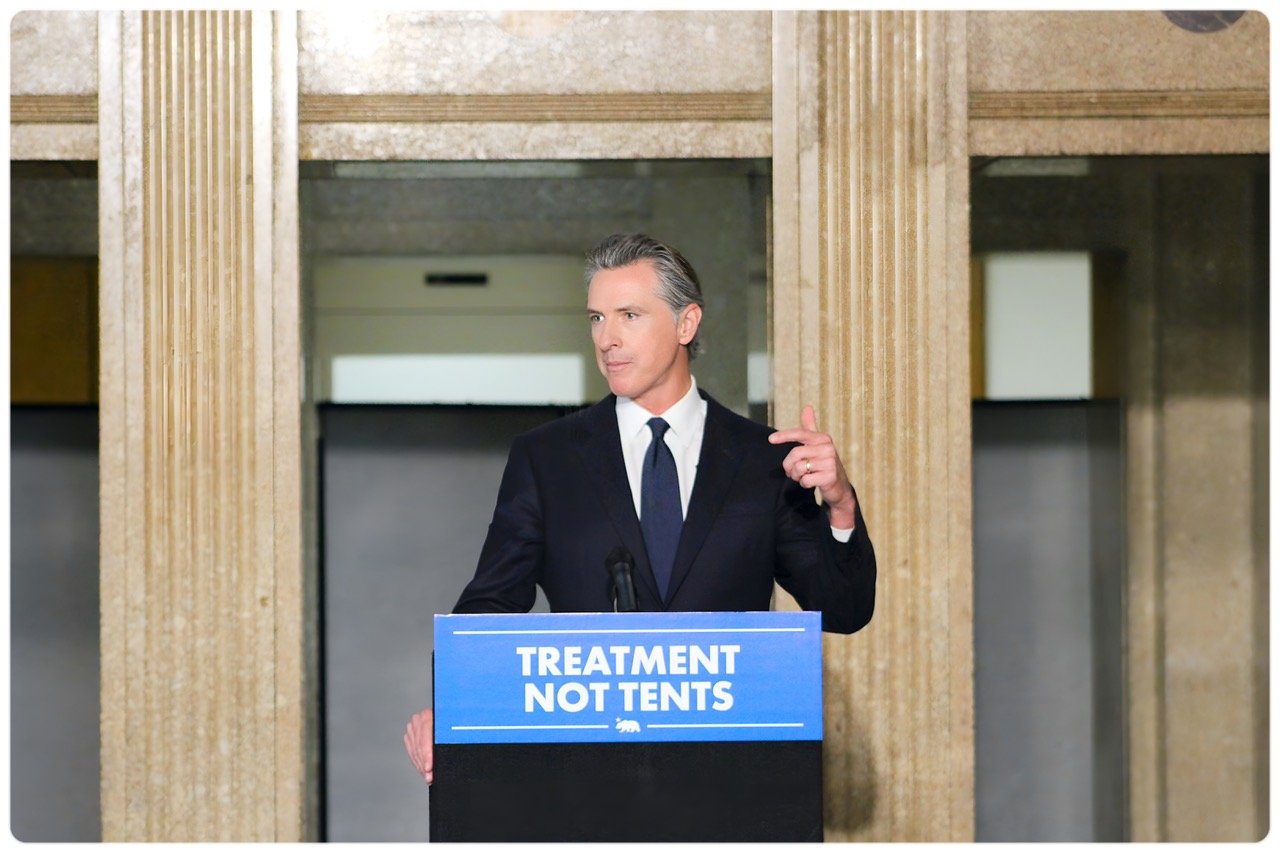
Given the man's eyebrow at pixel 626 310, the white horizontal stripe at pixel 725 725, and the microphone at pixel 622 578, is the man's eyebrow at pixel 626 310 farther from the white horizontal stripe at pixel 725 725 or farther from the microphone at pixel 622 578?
Result: the white horizontal stripe at pixel 725 725

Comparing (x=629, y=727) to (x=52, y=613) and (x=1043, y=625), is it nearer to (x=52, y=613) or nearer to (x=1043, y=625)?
(x=1043, y=625)

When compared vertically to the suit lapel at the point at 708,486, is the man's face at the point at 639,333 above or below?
above

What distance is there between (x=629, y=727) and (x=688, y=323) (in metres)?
1.05

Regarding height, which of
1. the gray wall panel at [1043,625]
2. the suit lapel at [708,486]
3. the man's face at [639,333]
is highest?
the man's face at [639,333]

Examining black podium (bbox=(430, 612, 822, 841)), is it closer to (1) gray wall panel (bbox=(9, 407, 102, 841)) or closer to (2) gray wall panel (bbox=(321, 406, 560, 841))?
(2) gray wall panel (bbox=(321, 406, 560, 841))

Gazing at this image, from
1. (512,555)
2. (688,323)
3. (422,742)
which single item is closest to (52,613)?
(512,555)

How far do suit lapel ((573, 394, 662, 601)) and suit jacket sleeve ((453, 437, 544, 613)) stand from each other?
15cm

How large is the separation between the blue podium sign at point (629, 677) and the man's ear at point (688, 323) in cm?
84

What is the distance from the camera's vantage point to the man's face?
11.9ft

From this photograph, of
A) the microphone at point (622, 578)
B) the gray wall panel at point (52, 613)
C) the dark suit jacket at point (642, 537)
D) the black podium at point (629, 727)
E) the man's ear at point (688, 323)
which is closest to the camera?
the black podium at point (629, 727)

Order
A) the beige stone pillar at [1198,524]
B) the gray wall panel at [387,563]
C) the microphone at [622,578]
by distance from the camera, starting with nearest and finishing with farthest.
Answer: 1. the microphone at [622,578]
2. the gray wall panel at [387,563]
3. the beige stone pillar at [1198,524]

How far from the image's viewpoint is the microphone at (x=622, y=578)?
3.37 metres

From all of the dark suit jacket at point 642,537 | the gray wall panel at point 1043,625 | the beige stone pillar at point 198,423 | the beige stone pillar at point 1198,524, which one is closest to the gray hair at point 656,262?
the dark suit jacket at point 642,537

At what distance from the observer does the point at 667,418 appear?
12.2 feet
